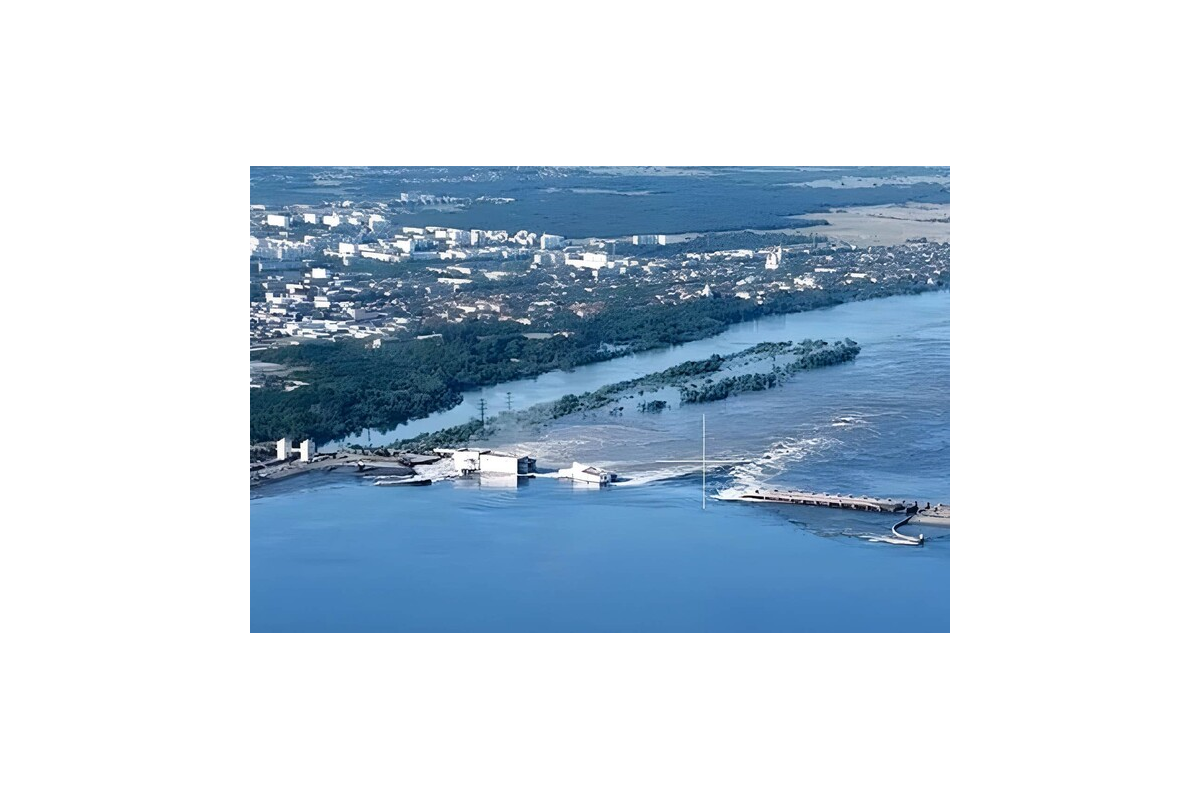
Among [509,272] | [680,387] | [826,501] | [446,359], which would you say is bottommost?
[826,501]

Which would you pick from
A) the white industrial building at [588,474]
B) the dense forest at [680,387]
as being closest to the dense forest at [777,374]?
the dense forest at [680,387]

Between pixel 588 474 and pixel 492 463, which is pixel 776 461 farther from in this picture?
pixel 492 463

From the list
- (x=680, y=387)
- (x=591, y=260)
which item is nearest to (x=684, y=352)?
(x=680, y=387)

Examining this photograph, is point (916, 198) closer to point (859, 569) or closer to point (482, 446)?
point (859, 569)

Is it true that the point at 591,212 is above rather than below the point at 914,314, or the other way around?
above

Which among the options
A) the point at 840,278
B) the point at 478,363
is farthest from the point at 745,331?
the point at 478,363

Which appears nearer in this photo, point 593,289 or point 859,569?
point 859,569
